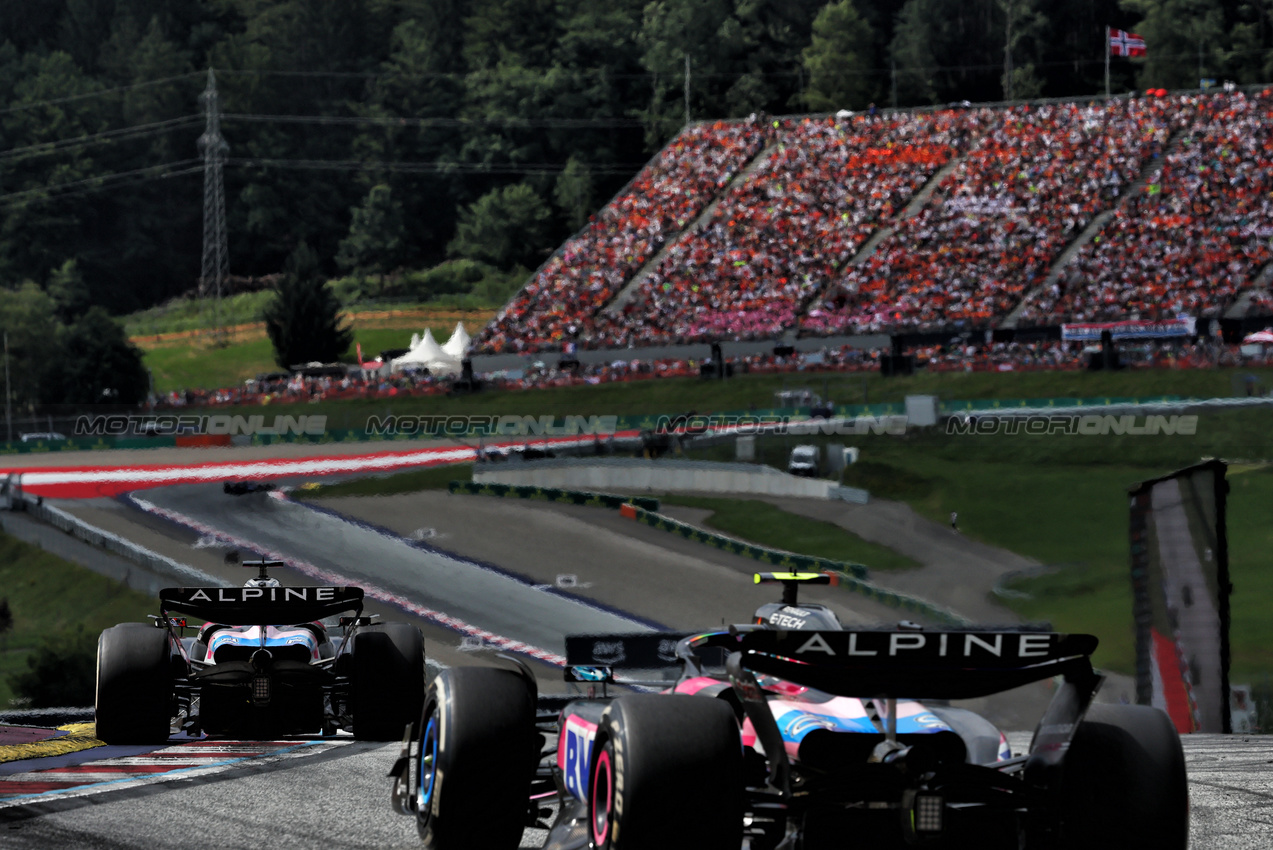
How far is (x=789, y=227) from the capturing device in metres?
68.4

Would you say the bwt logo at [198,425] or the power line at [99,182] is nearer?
the bwt logo at [198,425]

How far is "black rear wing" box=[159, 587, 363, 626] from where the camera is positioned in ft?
42.7

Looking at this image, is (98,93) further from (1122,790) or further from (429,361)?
(1122,790)

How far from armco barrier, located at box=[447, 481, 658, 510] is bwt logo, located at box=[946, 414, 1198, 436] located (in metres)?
9.94

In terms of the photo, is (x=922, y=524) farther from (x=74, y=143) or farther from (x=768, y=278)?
(x=74, y=143)

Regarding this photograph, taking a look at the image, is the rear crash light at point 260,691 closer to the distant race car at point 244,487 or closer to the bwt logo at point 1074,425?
the distant race car at point 244,487

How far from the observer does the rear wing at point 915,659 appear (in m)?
6.55

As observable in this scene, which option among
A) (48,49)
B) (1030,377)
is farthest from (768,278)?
(48,49)

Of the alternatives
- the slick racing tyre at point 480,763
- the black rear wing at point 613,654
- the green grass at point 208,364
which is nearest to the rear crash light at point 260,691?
the black rear wing at point 613,654

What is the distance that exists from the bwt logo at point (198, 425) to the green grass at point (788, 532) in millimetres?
15202

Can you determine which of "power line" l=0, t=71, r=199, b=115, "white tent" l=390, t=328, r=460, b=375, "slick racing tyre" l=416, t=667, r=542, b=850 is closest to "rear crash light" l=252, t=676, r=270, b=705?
"slick racing tyre" l=416, t=667, r=542, b=850

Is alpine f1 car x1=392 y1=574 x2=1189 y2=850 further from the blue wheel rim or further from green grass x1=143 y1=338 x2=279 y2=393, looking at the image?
green grass x1=143 y1=338 x2=279 y2=393

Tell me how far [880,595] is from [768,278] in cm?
3203

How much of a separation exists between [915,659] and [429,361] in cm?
6019
